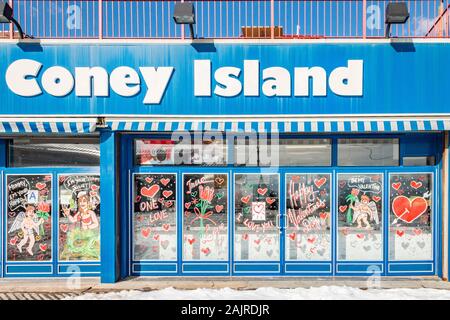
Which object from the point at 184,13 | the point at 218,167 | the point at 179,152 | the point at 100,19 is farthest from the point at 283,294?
the point at 100,19

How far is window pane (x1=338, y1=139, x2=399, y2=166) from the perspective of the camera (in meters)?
7.44

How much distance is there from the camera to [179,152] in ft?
24.7

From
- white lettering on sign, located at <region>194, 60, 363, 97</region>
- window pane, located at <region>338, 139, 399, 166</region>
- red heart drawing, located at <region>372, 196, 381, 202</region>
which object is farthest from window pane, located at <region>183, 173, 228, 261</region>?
red heart drawing, located at <region>372, 196, 381, 202</region>

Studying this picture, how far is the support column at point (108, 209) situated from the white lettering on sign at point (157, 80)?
3.12ft

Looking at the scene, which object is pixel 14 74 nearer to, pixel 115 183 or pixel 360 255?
pixel 115 183

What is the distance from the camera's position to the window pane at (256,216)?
24.6ft

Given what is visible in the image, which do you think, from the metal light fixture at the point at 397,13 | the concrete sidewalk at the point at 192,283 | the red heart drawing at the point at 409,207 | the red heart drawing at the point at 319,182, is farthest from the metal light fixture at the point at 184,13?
the red heart drawing at the point at 409,207

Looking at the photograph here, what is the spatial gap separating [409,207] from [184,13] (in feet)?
18.7

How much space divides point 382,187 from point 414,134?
1204 mm

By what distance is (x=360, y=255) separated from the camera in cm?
745

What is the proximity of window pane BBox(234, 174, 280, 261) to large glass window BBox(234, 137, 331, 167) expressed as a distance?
31cm

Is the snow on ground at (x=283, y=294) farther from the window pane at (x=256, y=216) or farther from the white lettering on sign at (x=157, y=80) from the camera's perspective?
the white lettering on sign at (x=157, y=80)

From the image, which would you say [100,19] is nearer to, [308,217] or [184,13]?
[184,13]

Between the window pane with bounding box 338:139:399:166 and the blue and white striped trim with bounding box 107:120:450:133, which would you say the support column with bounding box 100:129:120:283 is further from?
the window pane with bounding box 338:139:399:166
